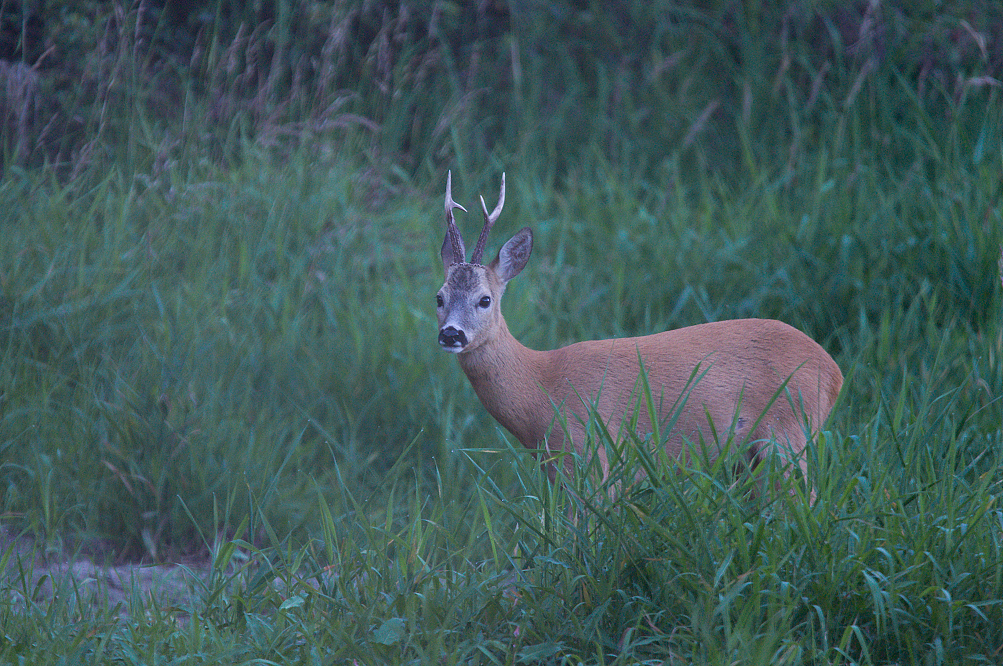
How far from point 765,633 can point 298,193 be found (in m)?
3.81

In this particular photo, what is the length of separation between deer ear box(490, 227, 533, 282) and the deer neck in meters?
0.35

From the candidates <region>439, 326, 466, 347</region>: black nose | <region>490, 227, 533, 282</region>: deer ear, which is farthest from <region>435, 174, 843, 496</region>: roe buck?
<region>490, 227, 533, 282</region>: deer ear

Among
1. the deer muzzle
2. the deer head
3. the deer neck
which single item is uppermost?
the deer head

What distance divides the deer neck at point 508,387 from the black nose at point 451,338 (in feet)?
0.56

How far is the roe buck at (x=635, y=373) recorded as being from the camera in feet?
12.2

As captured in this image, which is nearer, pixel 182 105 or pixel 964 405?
pixel 964 405

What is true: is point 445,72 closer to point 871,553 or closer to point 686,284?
point 686,284

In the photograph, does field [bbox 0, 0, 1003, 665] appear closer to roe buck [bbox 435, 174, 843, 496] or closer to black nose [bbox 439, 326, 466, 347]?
roe buck [bbox 435, 174, 843, 496]

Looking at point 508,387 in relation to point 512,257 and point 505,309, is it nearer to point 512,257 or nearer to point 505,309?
point 512,257

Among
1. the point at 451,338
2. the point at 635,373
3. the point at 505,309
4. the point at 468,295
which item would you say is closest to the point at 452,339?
the point at 451,338

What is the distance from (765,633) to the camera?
8.03ft

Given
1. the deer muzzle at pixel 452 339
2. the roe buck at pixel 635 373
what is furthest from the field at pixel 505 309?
the deer muzzle at pixel 452 339

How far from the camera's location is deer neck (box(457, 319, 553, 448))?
149 inches

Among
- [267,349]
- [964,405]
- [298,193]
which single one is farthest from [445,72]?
[964,405]
